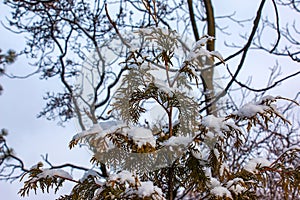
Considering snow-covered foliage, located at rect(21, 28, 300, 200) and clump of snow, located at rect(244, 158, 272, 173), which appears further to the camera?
clump of snow, located at rect(244, 158, 272, 173)

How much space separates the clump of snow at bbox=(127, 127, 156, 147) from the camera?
0.81 m

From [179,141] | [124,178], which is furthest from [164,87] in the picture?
[124,178]

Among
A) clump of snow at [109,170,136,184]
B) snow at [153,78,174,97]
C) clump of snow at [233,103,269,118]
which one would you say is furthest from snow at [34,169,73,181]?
clump of snow at [233,103,269,118]

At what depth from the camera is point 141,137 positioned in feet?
2.67

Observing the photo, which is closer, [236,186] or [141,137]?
[141,137]

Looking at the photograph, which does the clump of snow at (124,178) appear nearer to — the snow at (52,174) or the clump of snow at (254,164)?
the snow at (52,174)

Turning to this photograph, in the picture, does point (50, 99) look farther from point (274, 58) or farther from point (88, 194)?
point (88, 194)

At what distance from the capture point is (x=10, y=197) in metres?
2.50

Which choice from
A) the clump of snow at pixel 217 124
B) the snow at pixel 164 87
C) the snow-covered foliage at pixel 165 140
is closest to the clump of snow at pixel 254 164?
the snow-covered foliage at pixel 165 140

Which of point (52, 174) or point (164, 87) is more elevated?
point (164, 87)

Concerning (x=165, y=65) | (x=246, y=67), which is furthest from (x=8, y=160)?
(x=165, y=65)

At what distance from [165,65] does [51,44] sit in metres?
2.04

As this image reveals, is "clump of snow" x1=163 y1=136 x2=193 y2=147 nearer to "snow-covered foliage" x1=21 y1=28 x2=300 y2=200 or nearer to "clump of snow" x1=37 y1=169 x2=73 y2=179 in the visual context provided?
"snow-covered foliage" x1=21 y1=28 x2=300 y2=200

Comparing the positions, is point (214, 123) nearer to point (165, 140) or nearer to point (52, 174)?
point (165, 140)
